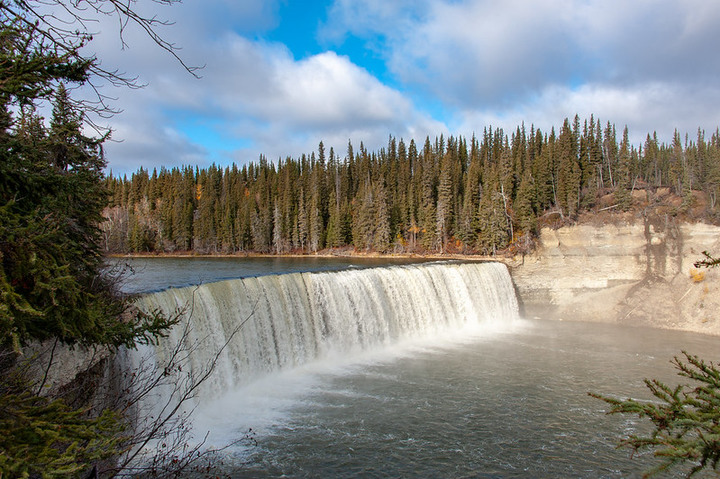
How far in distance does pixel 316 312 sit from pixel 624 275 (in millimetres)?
25597

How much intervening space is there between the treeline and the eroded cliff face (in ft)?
7.54

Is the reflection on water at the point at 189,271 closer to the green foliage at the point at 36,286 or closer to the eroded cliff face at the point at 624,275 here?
the green foliage at the point at 36,286

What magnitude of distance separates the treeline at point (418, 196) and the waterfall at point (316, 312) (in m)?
11.9

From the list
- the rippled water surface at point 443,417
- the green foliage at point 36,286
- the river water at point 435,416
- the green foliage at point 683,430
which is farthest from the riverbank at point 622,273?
the green foliage at point 36,286

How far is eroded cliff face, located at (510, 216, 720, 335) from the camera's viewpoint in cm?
2873

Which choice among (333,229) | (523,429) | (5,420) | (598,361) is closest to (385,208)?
(333,229)

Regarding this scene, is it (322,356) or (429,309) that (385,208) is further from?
(322,356)

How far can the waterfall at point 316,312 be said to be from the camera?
13766 millimetres

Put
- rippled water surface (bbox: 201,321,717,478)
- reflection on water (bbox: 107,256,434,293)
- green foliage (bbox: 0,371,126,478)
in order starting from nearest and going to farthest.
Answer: green foliage (bbox: 0,371,126,478)
rippled water surface (bbox: 201,321,717,478)
reflection on water (bbox: 107,256,434,293)

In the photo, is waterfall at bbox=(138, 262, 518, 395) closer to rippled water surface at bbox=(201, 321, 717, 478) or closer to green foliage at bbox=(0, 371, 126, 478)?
rippled water surface at bbox=(201, 321, 717, 478)

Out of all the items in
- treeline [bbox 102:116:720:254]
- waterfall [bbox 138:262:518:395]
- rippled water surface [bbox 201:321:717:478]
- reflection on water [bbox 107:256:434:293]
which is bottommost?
rippled water surface [bbox 201:321:717:478]

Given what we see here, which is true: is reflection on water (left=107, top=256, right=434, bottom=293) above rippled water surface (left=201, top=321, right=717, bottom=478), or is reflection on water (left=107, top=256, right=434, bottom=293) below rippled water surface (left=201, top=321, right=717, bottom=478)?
above

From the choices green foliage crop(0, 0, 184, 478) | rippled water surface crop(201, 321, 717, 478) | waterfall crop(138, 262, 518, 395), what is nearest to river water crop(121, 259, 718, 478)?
rippled water surface crop(201, 321, 717, 478)

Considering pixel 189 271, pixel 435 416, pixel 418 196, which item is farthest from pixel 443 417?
pixel 418 196
